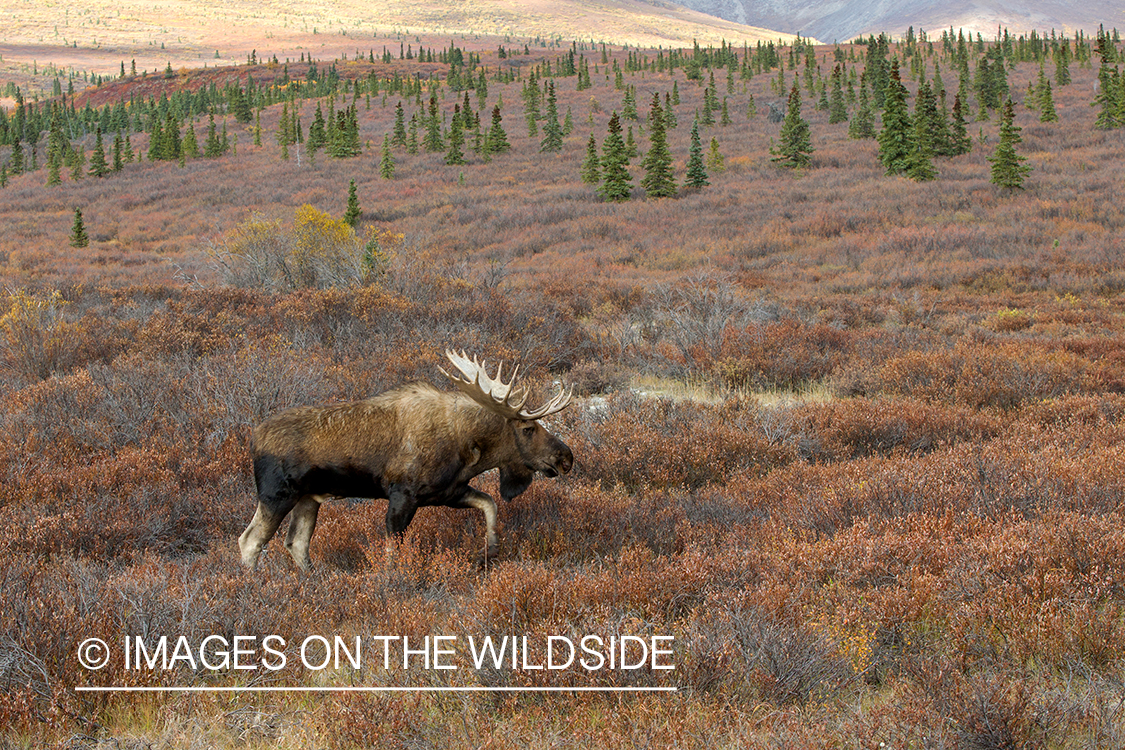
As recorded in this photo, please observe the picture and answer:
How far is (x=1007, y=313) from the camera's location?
13078 mm

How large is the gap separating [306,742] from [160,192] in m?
47.2

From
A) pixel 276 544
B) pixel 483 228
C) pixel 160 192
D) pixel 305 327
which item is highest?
pixel 160 192

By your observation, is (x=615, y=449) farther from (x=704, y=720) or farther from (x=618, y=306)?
(x=618, y=306)

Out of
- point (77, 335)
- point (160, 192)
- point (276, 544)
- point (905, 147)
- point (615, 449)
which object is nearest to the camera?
point (276, 544)

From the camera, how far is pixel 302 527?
4117 mm

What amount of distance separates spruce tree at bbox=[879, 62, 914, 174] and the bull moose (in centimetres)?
3322

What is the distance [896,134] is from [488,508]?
34.6m

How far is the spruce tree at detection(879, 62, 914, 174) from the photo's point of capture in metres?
32.3

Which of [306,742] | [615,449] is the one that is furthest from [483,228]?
[306,742]

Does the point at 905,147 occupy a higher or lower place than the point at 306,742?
higher

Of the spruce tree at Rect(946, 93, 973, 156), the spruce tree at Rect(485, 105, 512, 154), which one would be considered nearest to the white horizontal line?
the spruce tree at Rect(946, 93, 973, 156)

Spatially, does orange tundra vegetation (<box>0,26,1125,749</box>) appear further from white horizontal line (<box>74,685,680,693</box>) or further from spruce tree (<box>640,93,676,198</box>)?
spruce tree (<box>640,93,676,198</box>)

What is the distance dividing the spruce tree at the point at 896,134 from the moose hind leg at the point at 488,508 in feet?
110

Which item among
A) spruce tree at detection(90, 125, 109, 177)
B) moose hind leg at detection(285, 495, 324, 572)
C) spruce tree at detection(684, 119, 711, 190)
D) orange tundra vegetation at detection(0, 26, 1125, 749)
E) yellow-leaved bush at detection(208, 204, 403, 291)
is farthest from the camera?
spruce tree at detection(90, 125, 109, 177)
